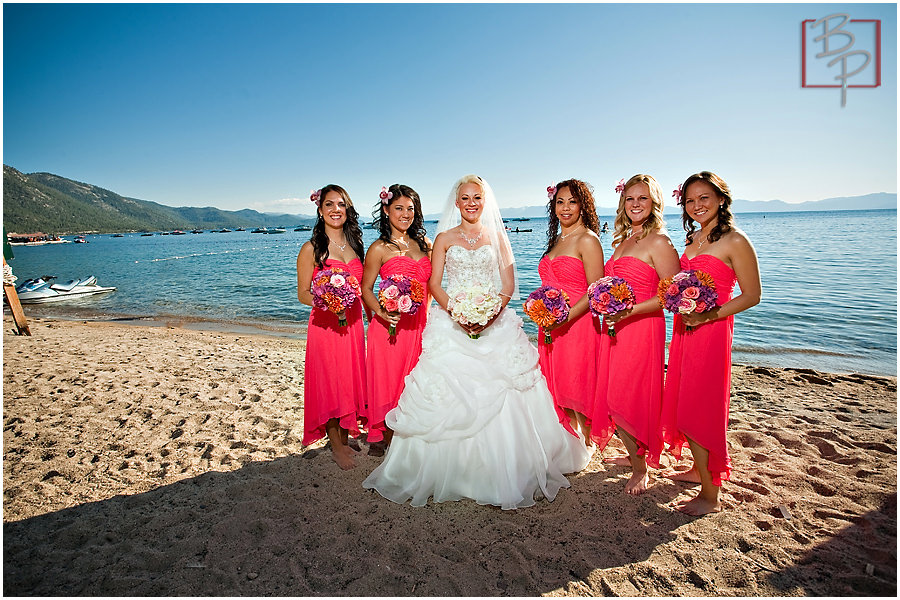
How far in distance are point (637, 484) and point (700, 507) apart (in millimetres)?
595

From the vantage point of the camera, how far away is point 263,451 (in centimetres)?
579

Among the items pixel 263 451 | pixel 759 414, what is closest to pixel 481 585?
pixel 263 451

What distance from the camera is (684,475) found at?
4.94 meters

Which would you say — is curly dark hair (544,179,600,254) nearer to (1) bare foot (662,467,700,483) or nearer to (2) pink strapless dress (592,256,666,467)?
(2) pink strapless dress (592,256,666,467)

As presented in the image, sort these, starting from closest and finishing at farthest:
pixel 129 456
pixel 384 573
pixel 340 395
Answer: pixel 384 573
pixel 340 395
pixel 129 456

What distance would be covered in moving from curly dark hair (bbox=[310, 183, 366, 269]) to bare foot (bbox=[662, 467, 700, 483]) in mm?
4347

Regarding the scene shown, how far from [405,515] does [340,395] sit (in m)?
1.59

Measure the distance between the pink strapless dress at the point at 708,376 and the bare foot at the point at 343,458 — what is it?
144 inches

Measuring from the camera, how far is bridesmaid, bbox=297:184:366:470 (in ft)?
16.8

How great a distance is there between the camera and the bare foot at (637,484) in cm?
465

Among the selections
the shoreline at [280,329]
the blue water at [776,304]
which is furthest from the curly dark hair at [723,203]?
the shoreline at [280,329]

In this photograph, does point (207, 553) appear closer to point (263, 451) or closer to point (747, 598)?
point (263, 451)

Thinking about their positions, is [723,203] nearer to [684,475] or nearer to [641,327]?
[641,327]

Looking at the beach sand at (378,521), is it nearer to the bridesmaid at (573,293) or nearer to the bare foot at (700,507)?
the bare foot at (700,507)
